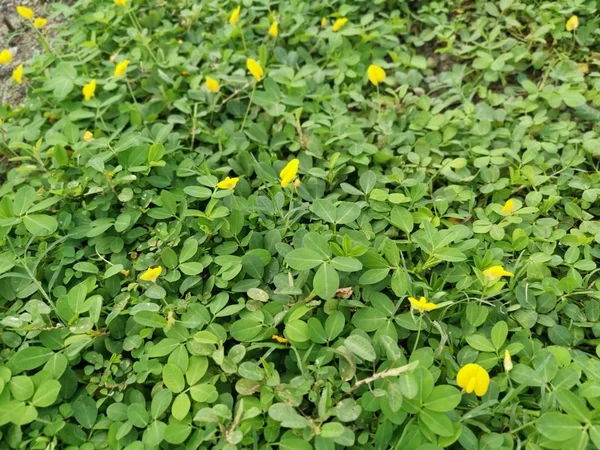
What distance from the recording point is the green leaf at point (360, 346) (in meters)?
1.51

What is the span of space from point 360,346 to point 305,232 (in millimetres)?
519

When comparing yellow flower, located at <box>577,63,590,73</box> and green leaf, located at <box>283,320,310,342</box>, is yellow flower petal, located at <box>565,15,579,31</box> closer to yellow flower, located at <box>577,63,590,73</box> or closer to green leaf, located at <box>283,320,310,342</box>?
yellow flower, located at <box>577,63,590,73</box>

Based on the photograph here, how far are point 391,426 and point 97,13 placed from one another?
2869mm

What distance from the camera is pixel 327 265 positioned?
1.68 meters

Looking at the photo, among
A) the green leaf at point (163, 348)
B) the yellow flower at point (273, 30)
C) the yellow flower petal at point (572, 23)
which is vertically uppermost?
the yellow flower at point (273, 30)

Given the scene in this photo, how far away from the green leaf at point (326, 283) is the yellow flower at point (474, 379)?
45cm

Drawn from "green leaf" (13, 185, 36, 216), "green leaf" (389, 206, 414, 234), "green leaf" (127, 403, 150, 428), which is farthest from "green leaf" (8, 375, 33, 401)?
"green leaf" (389, 206, 414, 234)

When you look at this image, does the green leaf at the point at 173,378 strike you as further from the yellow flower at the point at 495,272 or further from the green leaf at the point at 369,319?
the yellow flower at the point at 495,272

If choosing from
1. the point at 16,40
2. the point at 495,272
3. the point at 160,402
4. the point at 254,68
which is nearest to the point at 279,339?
the point at 160,402

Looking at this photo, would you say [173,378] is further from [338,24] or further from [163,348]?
[338,24]

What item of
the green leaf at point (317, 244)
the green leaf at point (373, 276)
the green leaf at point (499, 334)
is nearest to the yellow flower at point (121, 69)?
the green leaf at point (317, 244)

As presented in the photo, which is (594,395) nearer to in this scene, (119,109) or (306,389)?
(306,389)

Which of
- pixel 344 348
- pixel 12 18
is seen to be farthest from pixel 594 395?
pixel 12 18

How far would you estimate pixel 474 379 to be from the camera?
1.43m
